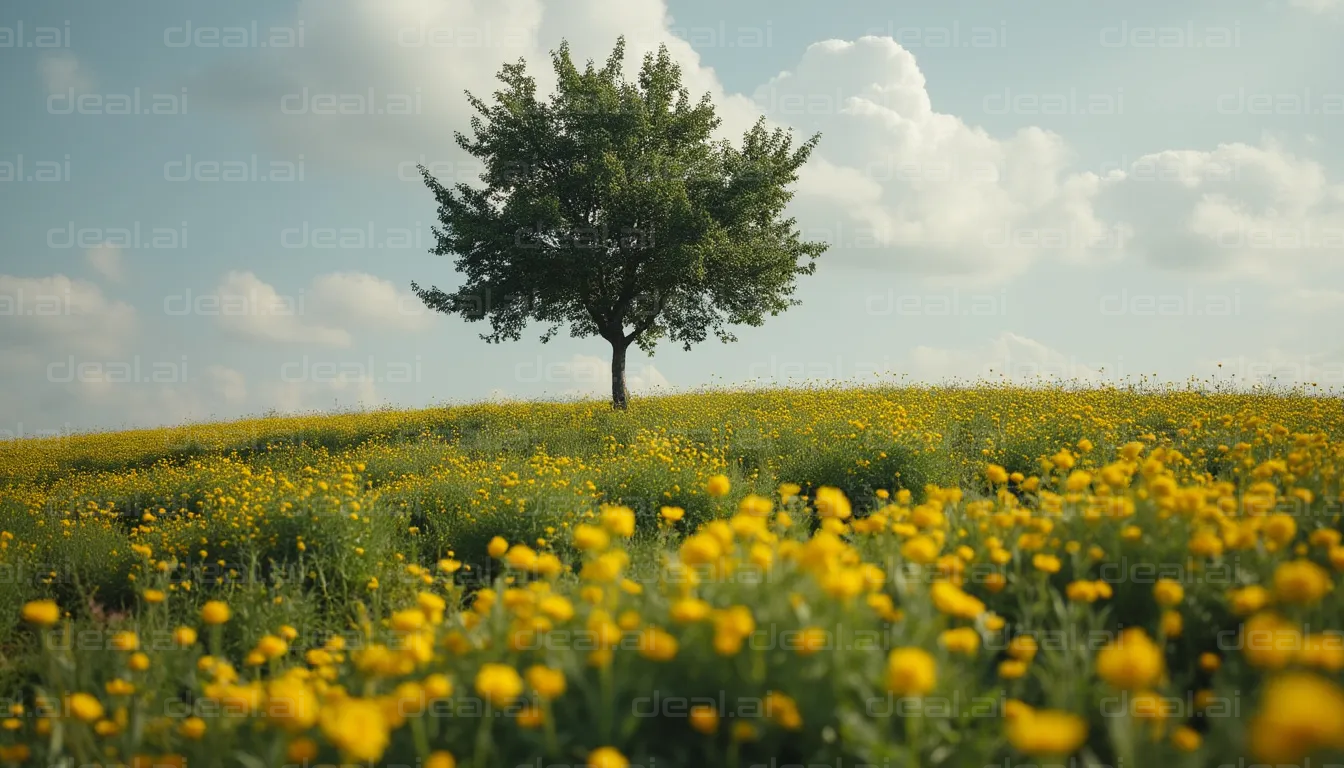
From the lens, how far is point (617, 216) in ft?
58.6

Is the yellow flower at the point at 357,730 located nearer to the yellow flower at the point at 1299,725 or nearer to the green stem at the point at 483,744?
the green stem at the point at 483,744

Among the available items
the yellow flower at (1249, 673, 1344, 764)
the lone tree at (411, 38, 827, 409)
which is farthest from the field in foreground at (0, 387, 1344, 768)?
the lone tree at (411, 38, 827, 409)

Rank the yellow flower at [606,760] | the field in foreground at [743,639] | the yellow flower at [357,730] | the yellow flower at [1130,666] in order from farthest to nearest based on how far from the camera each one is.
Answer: the field in foreground at [743,639], the yellow flower at [606,760], the yellow flower at [357,730], the yellow flower at [1130,666]

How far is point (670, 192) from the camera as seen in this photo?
16844 millimetres

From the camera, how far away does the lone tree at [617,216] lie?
1738 cm

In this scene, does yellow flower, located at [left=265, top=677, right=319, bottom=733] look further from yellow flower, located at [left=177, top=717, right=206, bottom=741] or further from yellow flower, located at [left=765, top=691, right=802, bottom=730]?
yellow flower, located at [left=765, top=691, right=802, bottom=730]

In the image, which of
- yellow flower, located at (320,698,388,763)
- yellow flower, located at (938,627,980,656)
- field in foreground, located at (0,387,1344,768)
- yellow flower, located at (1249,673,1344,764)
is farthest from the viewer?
yellow flower, located at (938,627,980,656)

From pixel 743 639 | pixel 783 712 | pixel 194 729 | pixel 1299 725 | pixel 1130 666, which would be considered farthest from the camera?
pixel 194 729

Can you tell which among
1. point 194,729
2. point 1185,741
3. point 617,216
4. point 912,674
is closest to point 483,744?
point 912,674

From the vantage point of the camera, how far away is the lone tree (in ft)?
57.0

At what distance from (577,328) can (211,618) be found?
17236mm

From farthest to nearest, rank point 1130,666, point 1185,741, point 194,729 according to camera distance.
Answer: point 194,729
point 1185,741
point 1130,666

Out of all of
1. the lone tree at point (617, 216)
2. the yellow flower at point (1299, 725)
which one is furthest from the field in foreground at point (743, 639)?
the lone tree at point (617, 216)

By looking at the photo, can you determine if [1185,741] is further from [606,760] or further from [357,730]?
[357,730]
